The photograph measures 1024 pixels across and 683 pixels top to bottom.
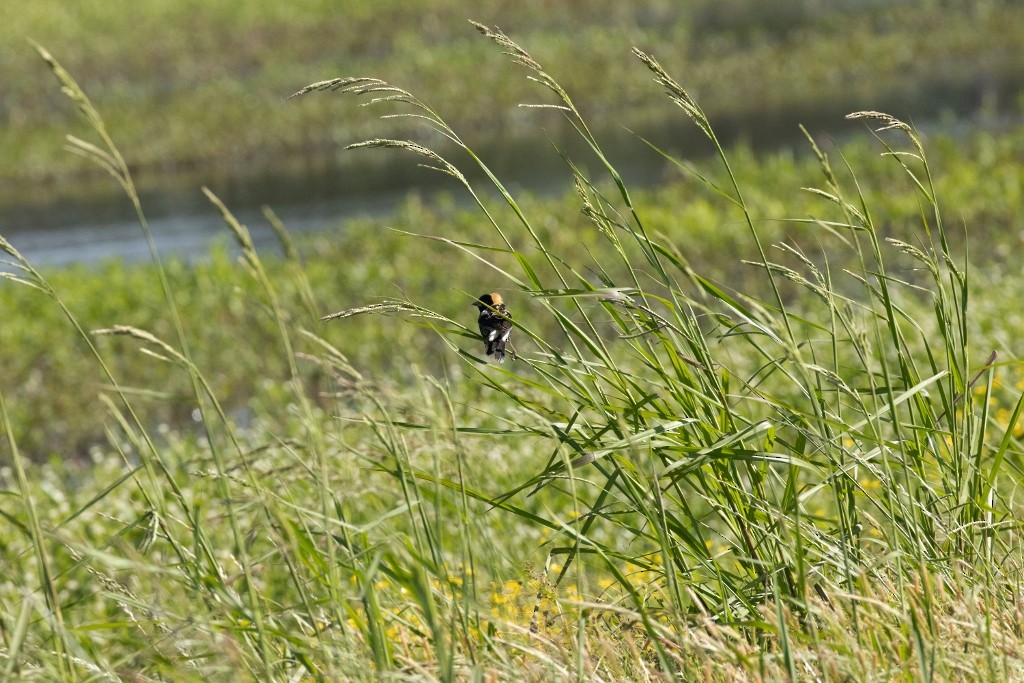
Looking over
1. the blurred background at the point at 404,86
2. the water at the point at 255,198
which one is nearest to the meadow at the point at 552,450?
the water at the point at 255,198

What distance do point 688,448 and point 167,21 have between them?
35.4 meters

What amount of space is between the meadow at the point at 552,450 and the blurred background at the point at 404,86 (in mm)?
5867

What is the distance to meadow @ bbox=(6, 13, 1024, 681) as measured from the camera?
77.7 inches

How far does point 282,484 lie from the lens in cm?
225

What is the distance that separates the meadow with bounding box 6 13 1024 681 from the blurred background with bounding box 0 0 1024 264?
19.2 ft

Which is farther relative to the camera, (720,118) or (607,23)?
(607,23)

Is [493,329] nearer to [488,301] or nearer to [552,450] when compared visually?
[488,301]

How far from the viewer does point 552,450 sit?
18.2ft

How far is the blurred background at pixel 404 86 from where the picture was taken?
1977 centimetres

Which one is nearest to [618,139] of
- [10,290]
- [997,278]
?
[10,290]

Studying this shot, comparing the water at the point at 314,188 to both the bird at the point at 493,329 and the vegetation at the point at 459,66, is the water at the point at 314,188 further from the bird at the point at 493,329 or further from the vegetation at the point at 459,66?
the bird at the point at 493,329

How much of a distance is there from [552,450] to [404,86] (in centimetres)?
2168

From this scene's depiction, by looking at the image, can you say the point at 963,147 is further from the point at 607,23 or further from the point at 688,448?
the point at 607,23

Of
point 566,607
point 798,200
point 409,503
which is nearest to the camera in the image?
point 409,503
